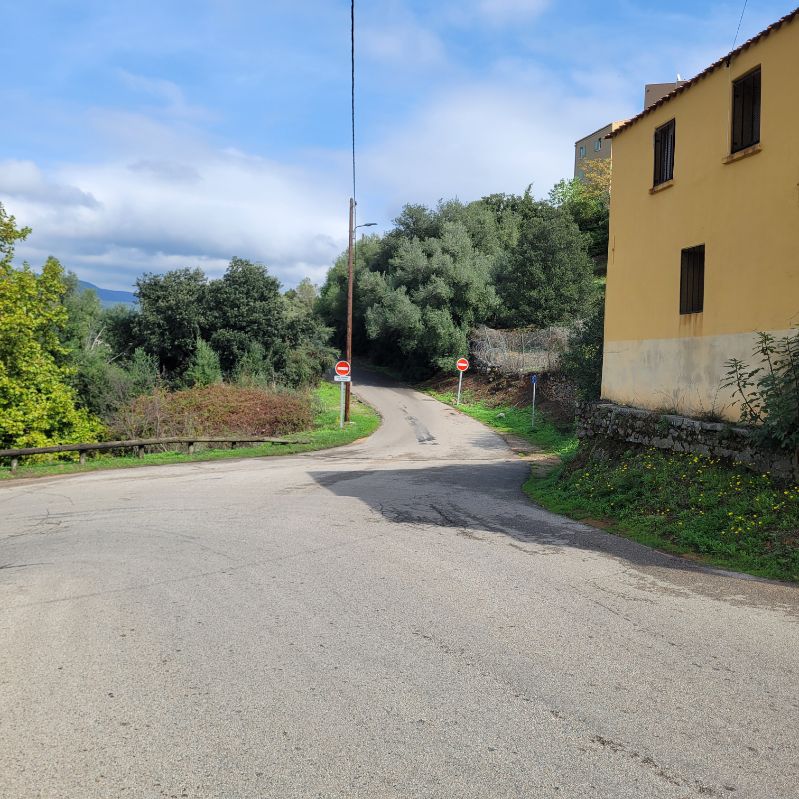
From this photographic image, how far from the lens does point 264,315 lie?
39.7m

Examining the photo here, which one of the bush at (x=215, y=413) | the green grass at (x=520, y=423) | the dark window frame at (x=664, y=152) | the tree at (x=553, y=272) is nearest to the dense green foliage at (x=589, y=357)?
the green grass at (x=520, y=423)

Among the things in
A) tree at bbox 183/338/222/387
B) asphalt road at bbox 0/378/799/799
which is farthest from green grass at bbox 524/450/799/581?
tree at bbox 183/338/222/387

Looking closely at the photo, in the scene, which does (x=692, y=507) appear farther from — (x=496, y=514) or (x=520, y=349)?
(x=520, y=349)

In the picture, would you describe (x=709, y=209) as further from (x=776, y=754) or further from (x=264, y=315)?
(x=264, y=315)

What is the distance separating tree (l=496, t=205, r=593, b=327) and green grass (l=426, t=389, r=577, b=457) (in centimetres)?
804

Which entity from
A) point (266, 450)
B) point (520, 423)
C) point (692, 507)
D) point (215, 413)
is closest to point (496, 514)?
point (692, 507)

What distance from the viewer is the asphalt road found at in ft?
10.9

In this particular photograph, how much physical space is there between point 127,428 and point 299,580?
2079cm

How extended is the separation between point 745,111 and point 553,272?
34.5 metres

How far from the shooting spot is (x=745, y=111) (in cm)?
1116

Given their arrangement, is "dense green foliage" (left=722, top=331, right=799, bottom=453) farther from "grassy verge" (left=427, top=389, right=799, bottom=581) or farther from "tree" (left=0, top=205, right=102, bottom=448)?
"tree" (left=0, top=205, right=102, bottom=448)

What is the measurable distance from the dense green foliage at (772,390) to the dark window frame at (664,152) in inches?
179

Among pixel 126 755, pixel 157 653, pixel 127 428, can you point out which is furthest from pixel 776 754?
pixel 127 428

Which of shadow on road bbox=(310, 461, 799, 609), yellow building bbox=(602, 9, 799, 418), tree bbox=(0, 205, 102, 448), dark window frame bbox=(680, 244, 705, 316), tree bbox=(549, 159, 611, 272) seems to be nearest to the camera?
shadow on road bbox=(310, 461, 799, 609)
